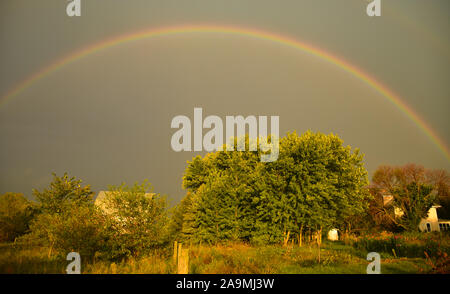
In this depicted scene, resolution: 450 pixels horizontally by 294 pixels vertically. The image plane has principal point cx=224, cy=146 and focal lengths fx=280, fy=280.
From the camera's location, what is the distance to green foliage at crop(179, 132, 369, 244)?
2727 centimetres

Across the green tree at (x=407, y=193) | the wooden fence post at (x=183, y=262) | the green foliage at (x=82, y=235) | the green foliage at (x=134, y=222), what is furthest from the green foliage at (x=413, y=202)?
the green foliage at (x=82, y=235)

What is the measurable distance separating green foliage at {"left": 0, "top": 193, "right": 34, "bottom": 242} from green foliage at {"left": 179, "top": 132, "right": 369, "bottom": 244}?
78.2 feet

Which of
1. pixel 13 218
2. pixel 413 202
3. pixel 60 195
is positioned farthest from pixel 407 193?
pixel 13 218

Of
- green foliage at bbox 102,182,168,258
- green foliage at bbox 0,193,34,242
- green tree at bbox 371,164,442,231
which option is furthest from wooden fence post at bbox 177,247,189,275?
green tree at bbox 371,164,442,231

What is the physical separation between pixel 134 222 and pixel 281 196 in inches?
628

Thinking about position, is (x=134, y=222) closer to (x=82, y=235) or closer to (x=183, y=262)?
(x=82, y=235)

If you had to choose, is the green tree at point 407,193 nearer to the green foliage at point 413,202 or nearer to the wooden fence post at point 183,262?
the green foliage at point 413,202

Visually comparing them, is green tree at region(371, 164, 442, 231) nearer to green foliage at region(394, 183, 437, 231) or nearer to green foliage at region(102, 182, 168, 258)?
green foliage at region(394, 183, 437, 231)

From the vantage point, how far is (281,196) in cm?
2800
